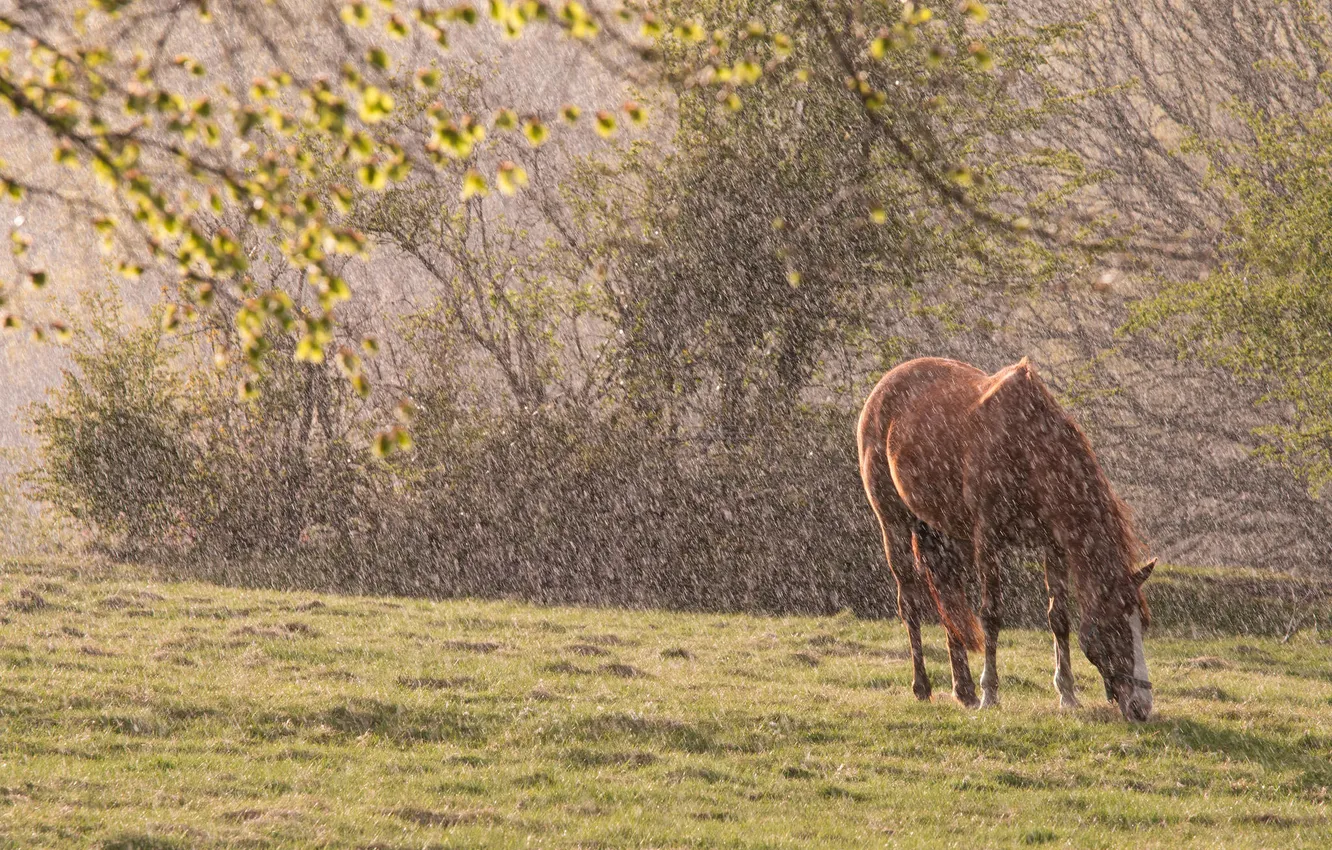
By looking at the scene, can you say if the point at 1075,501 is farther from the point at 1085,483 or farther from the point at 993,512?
the point at 993,512

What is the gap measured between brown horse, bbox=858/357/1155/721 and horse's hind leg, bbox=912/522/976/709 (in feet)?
0.04

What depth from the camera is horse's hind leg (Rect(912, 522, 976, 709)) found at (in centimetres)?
1199

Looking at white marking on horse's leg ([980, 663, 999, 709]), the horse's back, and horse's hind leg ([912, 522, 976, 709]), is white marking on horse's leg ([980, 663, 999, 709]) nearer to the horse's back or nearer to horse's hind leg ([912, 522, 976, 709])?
horse's hind leg ([912, 522, 976, 709])

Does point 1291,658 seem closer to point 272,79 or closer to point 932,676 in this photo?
point 932,676

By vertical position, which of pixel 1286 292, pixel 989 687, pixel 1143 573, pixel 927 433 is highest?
pixel 1286 292

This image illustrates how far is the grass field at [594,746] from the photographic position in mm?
8406

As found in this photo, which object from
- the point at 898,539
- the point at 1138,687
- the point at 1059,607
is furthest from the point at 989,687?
the point at 898,539

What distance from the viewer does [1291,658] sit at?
17078 mm

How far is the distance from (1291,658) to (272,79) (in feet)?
53.6

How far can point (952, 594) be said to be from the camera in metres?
12.2

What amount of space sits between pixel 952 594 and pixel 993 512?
57.2 inches

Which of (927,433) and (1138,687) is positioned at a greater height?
(927,433)

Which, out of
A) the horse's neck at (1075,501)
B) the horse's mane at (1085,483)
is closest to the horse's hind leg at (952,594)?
the horse's neck at (1075,501)

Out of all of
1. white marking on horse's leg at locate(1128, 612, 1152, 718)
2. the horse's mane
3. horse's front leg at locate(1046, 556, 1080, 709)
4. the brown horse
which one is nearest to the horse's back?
the brown horse
